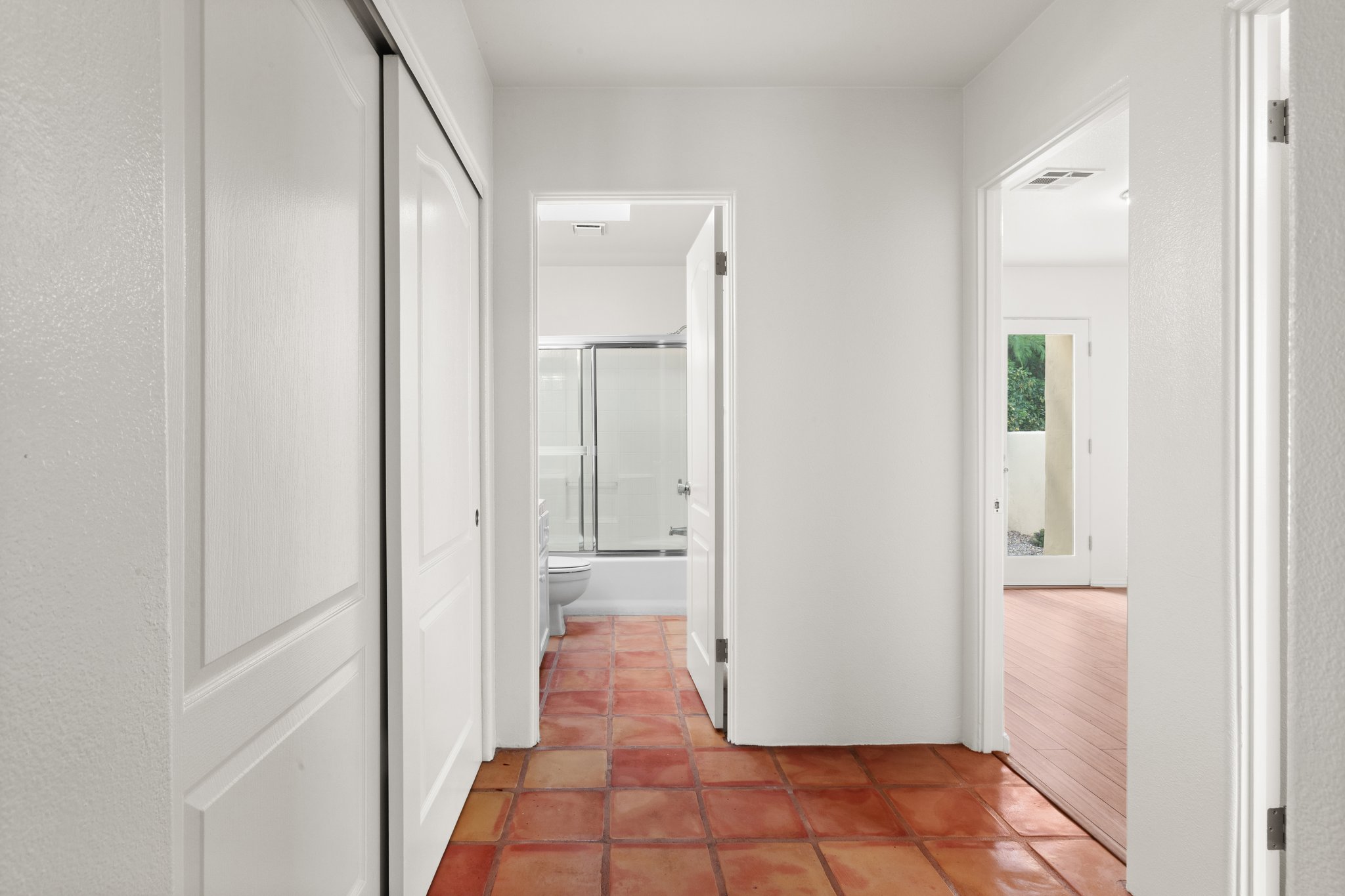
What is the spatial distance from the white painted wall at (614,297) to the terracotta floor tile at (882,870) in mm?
3899

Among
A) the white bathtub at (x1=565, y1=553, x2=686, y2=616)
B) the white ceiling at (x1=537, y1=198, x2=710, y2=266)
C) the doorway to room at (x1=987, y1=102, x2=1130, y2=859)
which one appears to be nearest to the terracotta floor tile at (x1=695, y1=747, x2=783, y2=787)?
the doorway to room at (x1=987, y1=102, x2=1130, y2=859)

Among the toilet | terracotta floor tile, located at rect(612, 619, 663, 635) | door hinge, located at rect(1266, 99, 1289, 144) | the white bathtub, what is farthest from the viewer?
the white bathtub

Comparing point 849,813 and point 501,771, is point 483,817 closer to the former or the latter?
point 501,771

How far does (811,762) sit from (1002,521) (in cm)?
111

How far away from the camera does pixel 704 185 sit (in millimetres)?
2775

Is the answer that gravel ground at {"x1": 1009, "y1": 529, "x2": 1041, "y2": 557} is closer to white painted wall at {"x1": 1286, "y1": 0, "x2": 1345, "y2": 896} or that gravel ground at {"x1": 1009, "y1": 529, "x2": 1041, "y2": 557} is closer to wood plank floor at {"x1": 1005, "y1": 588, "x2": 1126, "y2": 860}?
wood plank floor at {"x1": 1005, "y1": 588, "x2": 1126, "y2": 860}

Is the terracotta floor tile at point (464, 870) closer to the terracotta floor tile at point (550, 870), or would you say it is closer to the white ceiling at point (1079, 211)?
the terracotta floor tile at point (550, 870)

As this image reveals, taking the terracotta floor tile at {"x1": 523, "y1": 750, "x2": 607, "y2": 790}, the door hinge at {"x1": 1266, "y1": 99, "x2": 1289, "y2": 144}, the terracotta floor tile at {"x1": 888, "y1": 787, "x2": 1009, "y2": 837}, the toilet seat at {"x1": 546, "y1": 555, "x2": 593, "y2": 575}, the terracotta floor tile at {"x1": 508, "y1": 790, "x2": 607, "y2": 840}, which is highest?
the door hinge at {"x1": 1266, "y1": 99, "x2": 1289, "y2": 144}

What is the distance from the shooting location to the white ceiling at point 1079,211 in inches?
129

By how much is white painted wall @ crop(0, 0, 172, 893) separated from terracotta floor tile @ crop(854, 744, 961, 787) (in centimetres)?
228

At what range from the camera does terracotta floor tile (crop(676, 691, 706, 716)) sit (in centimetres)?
309

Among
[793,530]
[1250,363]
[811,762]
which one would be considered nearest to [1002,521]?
[793,530]

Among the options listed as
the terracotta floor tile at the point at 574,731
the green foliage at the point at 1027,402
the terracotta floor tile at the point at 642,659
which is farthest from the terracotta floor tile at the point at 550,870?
the green foliage at the point at 1027,402

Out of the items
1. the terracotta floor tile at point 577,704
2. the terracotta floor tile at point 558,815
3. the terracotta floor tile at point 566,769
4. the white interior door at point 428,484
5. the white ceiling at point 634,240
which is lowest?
the terracotta floor tile at point 558,815
